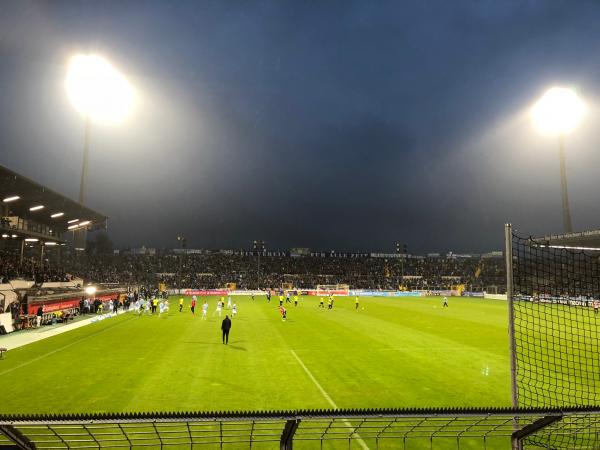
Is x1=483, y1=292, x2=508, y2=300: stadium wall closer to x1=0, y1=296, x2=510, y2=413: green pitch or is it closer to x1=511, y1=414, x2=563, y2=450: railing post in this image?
x1=0, y1=296, x2=510, y2=413: green pitch

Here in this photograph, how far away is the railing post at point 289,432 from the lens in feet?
12.5

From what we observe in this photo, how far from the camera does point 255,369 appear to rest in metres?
15.0

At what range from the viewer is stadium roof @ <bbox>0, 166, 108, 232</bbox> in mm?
30625

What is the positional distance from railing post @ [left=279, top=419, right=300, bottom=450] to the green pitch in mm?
7280

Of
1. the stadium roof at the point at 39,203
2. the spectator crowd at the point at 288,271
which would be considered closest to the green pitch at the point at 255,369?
the stadium roof at the point at 39,203

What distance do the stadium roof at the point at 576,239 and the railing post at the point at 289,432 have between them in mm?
6147

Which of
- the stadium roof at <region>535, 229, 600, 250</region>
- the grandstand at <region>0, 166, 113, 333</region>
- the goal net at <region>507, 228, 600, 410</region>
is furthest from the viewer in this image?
the grandstand at <region>0, 166, 113, 333</region>

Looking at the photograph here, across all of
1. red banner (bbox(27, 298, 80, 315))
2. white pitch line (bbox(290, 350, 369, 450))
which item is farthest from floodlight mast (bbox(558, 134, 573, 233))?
red banner (bbox(27, 298, 80, 315))

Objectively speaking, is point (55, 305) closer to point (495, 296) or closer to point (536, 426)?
point (536, 426)

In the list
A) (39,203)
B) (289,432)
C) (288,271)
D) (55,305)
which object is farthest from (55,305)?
(288,271)

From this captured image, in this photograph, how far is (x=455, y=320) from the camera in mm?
31453

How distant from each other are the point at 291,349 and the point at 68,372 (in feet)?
30.3

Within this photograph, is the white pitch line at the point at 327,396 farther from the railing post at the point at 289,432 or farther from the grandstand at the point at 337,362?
the railing post at the point at 289,432

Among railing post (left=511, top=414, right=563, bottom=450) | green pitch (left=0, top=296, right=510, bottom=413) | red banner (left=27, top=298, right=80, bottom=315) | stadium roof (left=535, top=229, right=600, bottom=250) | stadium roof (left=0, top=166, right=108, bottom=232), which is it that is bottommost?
green pitch (left=0, top=296, right=510, bottom=413)
